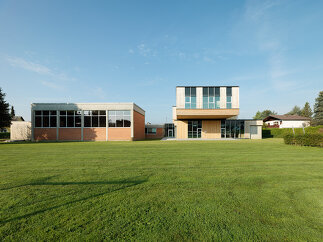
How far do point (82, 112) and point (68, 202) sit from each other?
1161 inches

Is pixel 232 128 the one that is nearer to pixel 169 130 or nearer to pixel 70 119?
pixel 169 130

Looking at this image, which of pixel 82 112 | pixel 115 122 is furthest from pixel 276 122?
pixel 82 112

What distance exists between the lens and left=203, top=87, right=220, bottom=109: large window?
94.5ft

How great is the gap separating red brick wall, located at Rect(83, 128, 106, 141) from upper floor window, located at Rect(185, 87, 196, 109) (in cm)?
1626

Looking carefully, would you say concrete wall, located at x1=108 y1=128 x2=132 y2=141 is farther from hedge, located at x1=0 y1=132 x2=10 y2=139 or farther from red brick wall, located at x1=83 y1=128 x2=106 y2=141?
hedge, located at x1=0 y1=132 x2=10 y2=139

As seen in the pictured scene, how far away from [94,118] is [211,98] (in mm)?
22001

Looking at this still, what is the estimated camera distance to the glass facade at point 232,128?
3562cm

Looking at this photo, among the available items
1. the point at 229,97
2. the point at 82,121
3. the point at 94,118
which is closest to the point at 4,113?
the point at 82,121

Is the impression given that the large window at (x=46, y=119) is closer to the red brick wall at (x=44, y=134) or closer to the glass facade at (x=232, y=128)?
the red brick wall at (x=44, y=134)

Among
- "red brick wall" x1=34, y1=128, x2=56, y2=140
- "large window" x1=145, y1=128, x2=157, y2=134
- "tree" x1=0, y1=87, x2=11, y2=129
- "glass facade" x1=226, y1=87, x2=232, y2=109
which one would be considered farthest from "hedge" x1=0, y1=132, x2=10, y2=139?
"glass facade" x1=226, y1=87, x2=232, y2=109

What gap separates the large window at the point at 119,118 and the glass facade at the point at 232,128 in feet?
67.6

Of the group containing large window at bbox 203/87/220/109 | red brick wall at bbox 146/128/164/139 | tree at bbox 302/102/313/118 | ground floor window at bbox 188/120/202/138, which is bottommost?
red brick wall at bbox 146/128/164/139

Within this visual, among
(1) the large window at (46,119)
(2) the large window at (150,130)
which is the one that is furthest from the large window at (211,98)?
(1) the large window at (46,119)

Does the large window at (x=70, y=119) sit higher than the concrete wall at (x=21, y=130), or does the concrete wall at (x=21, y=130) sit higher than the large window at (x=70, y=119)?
the large window at (x=70, y=119)
